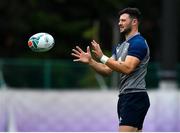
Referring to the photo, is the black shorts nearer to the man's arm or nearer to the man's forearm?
the man's arm

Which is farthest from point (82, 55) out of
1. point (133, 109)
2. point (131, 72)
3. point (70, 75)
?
point (70, 75)

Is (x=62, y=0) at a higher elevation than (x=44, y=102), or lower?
higher

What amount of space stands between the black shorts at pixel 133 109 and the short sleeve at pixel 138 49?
449 mm

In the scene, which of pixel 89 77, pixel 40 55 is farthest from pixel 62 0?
pixel 89 77

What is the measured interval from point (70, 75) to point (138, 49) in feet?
39.5

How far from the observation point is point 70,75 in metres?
21.0

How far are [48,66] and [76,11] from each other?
41.2ft

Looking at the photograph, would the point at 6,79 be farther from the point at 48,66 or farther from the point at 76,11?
the point at 76,11

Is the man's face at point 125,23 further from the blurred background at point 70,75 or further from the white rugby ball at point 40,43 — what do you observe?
the white rugby ball at point 40,43

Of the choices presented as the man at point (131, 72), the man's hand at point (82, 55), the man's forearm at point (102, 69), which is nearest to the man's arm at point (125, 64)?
the man at point (131, 72)

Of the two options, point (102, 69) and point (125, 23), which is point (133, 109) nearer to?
A: point (102, 69)

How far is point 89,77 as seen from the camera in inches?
828

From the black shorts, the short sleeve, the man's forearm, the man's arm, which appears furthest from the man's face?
the black shorts

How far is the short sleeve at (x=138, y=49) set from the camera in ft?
29.6
